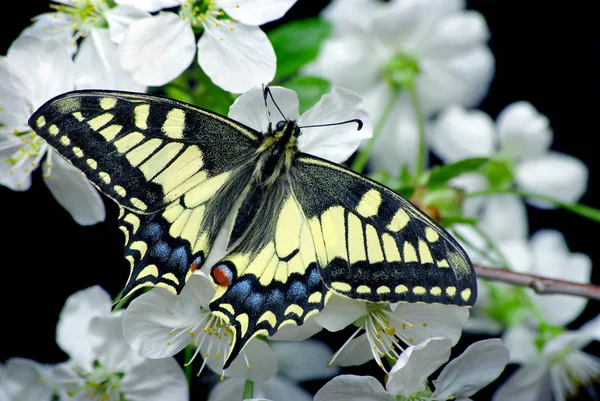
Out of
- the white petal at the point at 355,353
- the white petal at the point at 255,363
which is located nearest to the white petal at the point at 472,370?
the white petal at the point at 355,353

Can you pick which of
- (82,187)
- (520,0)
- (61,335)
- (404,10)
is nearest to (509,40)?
(520,0)

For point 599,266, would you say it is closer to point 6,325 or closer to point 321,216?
point 321,216

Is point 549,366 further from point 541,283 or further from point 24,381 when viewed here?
point 24,381

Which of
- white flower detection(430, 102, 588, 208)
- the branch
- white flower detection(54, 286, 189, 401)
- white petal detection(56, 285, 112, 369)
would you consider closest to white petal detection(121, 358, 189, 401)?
white flower detection(54, 286, 189, 401)

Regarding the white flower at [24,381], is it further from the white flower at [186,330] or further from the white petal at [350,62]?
the white petal at [350,62]

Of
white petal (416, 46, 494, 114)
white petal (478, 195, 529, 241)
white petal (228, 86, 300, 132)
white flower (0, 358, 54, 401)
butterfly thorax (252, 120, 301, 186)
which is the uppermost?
white petal (228, 86, 300, 132)

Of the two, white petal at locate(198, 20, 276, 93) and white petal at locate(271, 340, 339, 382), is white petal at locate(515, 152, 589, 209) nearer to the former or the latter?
white petal at locate(271, 340, 339, 382)
